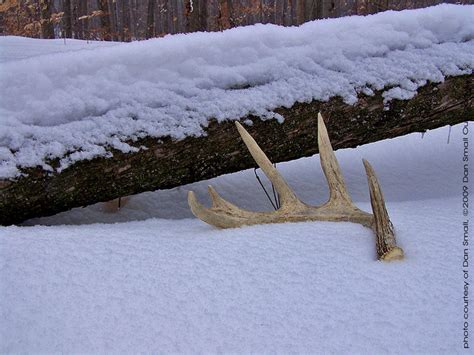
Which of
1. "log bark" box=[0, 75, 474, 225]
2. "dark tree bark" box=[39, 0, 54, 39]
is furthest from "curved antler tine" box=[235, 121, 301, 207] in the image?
"dark tree bark" box=[39, 0, 54, 39]

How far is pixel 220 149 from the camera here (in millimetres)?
2209

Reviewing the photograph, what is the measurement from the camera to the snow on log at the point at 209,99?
199cm

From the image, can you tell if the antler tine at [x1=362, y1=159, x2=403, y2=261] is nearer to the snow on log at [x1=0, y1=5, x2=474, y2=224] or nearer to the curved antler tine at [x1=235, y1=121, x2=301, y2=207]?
the curved antler tine at [x1=235, y1=121, x2=301, y2=207]

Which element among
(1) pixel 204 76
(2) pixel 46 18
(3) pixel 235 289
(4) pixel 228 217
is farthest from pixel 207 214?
(2) pixel 46 18

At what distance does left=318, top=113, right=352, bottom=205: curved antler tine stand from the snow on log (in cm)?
36

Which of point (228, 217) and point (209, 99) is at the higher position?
point (209, 99)

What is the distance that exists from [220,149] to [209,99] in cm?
25

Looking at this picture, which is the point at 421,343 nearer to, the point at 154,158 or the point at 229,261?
the point at 229,261

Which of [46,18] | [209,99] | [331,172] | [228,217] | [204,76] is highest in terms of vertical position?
[46,18]

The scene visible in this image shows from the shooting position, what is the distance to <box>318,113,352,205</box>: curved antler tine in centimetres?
188

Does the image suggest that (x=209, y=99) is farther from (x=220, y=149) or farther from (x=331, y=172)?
(x=331, y=172)

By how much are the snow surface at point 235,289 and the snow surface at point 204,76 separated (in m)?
0.44

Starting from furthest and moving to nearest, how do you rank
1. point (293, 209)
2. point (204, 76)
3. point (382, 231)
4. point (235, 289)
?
point (204, 76) → point (293, 209) → point (382, 231) → point (235, 289)

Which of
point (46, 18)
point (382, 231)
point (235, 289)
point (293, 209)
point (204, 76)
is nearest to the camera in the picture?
point (235, 289)
